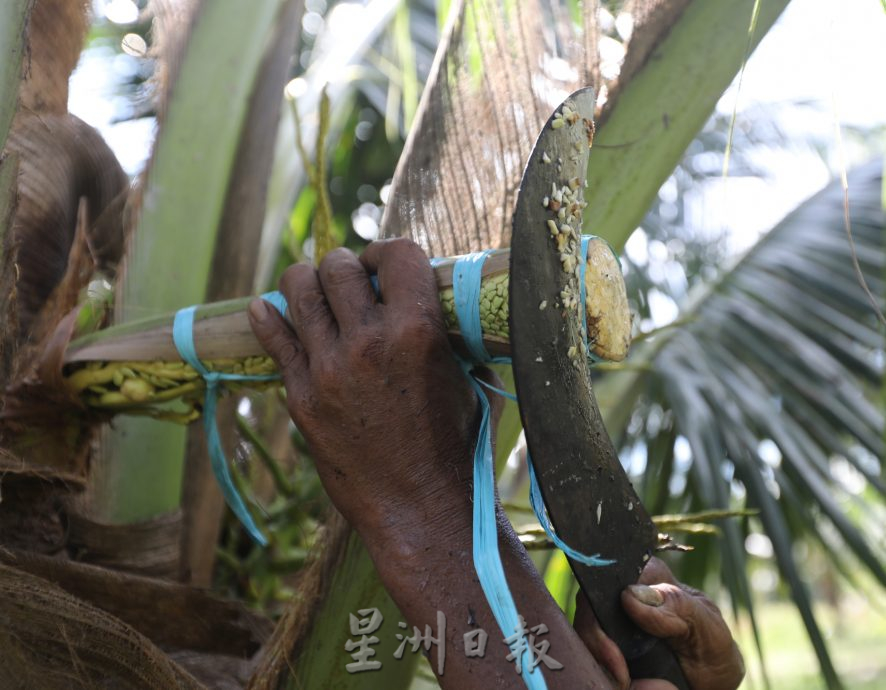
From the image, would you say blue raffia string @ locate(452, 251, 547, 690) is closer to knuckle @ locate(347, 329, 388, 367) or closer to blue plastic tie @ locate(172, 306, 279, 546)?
knuckle @ locate(347, 329, 388, 367)

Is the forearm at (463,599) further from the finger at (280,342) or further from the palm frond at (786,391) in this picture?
the palm frond at (786,391)

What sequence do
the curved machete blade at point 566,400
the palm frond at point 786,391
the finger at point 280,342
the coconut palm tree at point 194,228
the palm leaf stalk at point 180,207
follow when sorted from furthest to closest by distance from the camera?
1. the palm frond at point 786,391
2. the palm leaf stalk at point 180,207
3. the coconut palm tree at point 194,228
4. the finger at point 280,342
5. the curved machete blade at point 566,400

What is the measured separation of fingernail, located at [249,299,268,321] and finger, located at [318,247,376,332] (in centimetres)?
5

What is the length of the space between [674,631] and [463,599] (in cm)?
16

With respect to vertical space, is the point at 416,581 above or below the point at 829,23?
below

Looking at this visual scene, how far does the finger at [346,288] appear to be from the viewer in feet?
2.14

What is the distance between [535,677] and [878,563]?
91cm

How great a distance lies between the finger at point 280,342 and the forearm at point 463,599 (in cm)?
12

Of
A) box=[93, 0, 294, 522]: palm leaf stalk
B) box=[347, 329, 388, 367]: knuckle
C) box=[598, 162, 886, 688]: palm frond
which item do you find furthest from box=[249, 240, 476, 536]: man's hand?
box=[598, 162, 886, 688]: palm frond

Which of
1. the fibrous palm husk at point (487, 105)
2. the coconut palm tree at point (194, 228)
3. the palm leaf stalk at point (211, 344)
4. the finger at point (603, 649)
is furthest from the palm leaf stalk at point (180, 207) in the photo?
the finger at point (603, 649)

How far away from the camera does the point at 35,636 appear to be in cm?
68

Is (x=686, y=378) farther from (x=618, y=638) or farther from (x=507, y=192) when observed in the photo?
(x=618, y=638)

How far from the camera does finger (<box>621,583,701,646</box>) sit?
0.65m

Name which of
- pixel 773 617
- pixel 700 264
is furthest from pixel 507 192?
pixel 773 617
